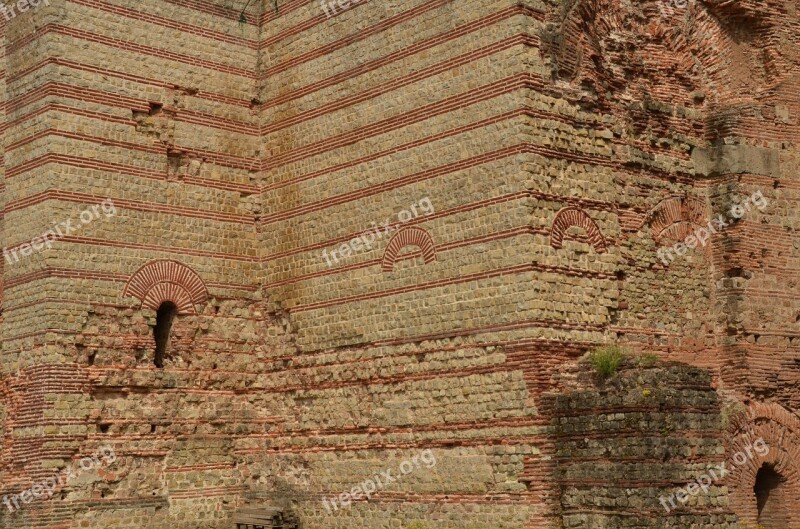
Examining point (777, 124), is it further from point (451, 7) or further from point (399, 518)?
point (399, 518)

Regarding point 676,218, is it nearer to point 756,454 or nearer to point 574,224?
point 574,224

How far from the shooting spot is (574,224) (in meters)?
13.9

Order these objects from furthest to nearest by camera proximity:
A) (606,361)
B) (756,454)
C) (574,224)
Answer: (756,454) < (574,224) < (606,361)

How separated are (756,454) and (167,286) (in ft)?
26.3

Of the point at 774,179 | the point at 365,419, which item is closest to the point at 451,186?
the point at 365,419

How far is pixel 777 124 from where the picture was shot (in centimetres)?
1566

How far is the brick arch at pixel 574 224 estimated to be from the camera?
44.9 feet

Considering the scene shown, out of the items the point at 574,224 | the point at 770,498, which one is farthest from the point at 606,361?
the point at 770,498

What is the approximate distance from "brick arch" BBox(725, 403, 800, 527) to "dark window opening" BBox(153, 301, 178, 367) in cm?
751

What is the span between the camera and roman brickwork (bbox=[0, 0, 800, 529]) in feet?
44.5

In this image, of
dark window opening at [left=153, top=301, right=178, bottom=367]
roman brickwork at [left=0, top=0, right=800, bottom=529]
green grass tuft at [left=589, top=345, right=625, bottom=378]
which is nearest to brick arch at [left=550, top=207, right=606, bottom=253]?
roman brickwork at [left=0, top=0, right=800, bottom=529]

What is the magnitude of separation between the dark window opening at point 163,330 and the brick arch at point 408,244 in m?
3.20

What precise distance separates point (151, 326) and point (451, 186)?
461 centimetres

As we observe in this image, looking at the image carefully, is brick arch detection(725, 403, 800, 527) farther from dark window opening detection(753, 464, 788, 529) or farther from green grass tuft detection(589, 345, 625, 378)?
green grass tuft detection(589, 345, 625, 378)
